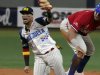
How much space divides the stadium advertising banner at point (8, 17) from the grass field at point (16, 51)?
599 millimetres

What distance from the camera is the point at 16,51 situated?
48.3 feet

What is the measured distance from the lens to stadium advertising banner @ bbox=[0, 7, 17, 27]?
797 inches

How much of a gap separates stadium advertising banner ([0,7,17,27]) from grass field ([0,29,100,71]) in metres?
0.60

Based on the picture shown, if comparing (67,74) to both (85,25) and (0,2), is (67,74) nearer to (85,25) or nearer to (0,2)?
(85,25)

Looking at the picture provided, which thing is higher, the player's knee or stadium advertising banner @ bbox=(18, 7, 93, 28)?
the player's knee

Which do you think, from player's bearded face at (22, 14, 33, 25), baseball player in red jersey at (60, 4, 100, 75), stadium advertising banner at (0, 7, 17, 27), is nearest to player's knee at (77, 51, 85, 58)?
baseball player in red jersey at (60, 4, 100, 75)

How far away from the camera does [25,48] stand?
342 inches

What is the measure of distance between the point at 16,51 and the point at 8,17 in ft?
19.0

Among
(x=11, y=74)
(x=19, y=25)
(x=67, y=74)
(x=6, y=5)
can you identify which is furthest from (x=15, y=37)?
(x=67, y=74)

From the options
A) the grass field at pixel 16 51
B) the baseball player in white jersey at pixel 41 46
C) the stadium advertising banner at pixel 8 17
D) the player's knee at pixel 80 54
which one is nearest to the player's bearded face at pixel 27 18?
the baseball player in white jersey at pixel 41 46

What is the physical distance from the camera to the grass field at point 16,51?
1277 centimetres

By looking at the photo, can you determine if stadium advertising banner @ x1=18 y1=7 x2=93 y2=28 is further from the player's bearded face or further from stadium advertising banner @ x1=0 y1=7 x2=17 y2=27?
the player's bearded face

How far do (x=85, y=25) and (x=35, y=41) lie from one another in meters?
0.95

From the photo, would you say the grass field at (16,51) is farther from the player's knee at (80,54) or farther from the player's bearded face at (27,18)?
the player's bearded face at (27,18)
